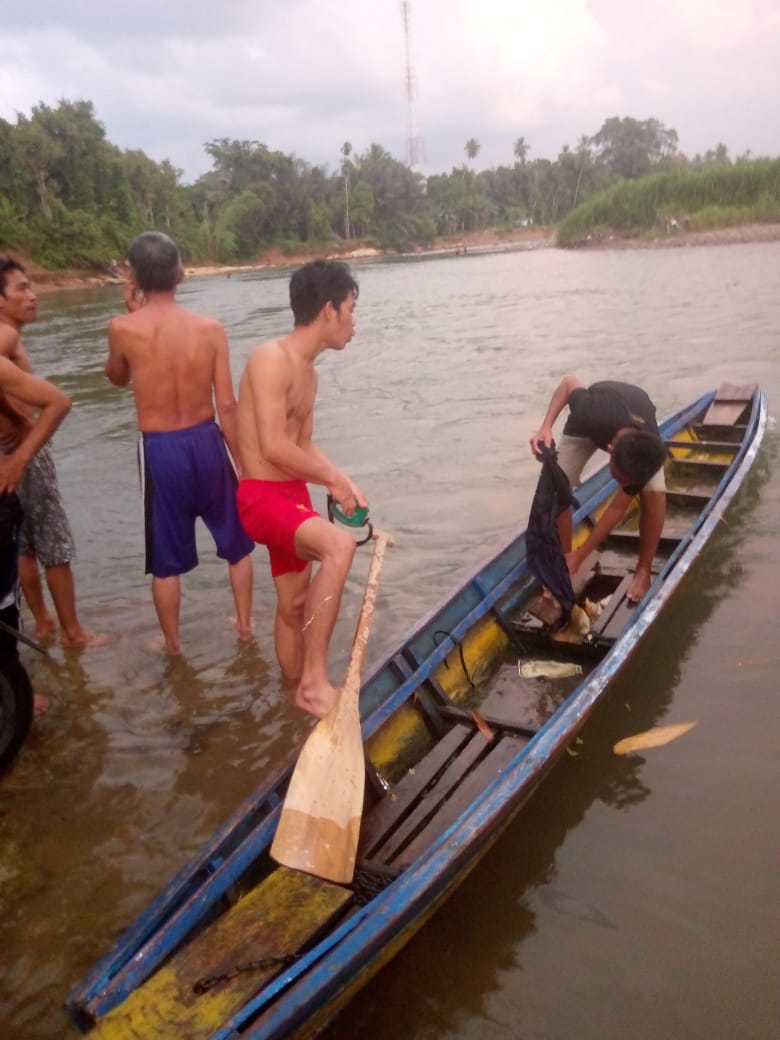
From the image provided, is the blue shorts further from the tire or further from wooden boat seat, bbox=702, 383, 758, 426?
wooden boat seat, bbox=702, 383, 758, 426

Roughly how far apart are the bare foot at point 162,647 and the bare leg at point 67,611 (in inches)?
11.3

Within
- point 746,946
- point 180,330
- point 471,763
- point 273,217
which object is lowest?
point 746,946

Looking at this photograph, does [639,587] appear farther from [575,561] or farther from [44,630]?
[44,630]

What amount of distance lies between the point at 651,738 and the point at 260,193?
77026 mm

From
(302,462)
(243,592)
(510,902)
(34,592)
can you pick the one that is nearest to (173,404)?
(302,462)

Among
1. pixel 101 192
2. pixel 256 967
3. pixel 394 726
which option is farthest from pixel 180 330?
pixel 101 192

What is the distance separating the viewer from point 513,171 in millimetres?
102688

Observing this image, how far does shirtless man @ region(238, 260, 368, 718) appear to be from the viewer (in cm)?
317

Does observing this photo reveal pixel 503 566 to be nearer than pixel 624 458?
No

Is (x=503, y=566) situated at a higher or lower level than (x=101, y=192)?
lower

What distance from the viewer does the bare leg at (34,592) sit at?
4.62 meters

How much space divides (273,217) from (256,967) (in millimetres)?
78205

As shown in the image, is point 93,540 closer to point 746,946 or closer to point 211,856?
point 211,856

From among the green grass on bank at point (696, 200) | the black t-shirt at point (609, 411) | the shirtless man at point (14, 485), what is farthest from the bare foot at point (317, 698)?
the green grass on bank at point (696, 200)
